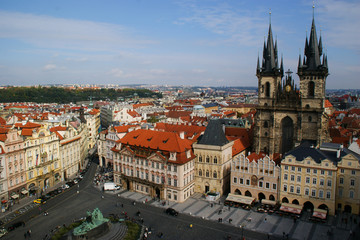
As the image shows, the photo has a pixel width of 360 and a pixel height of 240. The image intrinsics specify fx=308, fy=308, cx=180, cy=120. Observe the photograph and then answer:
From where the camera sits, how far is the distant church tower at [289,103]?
73.2 metres

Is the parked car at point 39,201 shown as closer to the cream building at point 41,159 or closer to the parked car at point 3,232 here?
the cream building at point 41,159

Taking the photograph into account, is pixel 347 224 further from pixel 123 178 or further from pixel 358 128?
pixel 358 128

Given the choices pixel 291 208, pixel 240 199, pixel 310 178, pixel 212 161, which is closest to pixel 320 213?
pixel 291 208

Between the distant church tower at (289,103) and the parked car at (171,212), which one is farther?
the distant church tower at (289,103)

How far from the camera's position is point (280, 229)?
53469 millimetres

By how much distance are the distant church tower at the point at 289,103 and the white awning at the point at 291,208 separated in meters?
19.2

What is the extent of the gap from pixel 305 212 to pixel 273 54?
136 ft

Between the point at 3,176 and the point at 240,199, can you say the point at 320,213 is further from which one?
the point at 3,176

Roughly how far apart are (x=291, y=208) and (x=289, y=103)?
2868 cm

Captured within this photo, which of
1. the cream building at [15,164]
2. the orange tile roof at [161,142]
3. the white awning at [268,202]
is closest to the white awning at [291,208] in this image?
the white awning at [268,202]

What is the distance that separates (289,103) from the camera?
7750 centimetres

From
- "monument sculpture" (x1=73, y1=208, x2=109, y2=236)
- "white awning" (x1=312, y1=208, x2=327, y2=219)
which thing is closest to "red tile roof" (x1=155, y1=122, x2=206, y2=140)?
"white awning" (x1=312, y1=208, x2=327, y2=219)

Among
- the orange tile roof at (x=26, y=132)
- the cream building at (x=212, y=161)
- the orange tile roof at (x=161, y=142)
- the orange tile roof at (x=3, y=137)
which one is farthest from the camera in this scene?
the orange tile roof at (x=26, y=132)

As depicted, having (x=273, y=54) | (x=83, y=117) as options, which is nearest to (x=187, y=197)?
(x=273, y=54)
